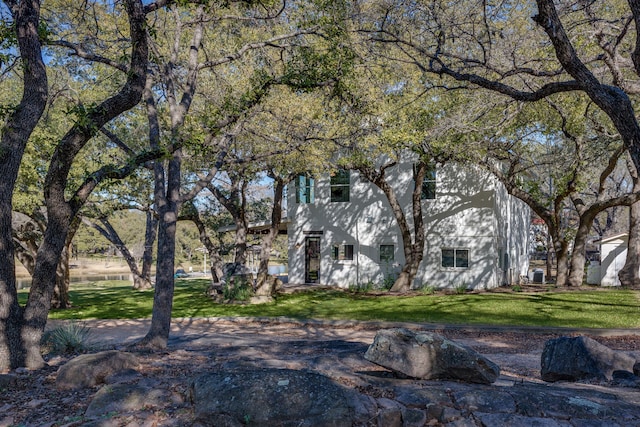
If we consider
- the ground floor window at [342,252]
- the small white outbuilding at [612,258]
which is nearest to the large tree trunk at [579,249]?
the small white outbuilding at [612,258]

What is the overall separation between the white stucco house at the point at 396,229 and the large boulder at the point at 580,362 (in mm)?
14784

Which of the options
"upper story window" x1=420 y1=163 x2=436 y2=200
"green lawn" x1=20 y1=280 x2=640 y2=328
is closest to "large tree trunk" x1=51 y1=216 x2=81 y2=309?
"green lawn" x1=20 y1=280 x2=640 y2=328

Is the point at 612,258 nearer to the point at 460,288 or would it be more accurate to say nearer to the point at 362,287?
the point at 460,288

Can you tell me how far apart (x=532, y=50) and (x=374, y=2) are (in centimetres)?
421

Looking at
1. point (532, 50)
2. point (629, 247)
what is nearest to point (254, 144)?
point (532, 50)

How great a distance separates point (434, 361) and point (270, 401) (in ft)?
6.91

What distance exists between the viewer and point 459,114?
13570mm

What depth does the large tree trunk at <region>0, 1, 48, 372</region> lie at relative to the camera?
6371mm

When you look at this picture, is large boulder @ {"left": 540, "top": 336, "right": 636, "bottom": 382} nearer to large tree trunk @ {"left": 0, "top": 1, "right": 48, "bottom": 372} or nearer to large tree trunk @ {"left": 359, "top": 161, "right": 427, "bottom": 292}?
large tree trunk @ {"left": 0, "top": 1, "right": 48, "bottom": 372}

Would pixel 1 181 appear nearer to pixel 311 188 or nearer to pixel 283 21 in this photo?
pixel 283 21

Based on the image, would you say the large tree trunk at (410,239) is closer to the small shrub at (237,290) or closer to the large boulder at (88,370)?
the small shrub at (237,290)

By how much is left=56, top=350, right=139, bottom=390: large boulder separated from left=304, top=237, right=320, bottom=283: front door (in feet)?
61.5

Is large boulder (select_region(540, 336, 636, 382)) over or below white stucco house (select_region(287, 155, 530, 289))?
below

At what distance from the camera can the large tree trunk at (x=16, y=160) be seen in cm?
637
